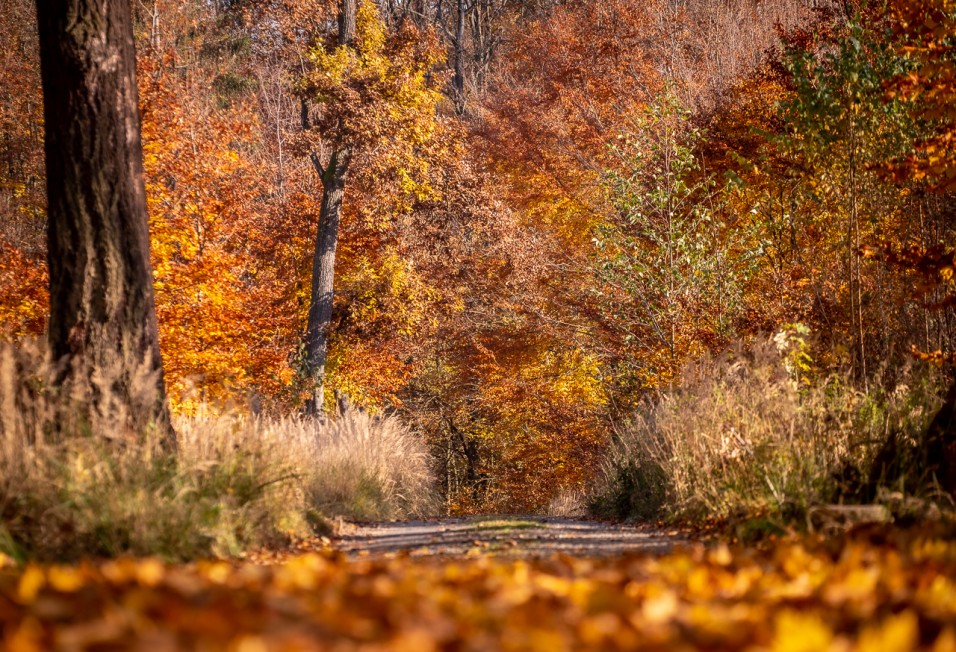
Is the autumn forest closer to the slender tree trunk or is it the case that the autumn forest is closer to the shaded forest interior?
the shaded forest interior

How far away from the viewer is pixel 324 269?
61.9ft

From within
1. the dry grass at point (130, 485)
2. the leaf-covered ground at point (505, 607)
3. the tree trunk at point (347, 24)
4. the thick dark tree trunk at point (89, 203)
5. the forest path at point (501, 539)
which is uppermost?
the tree trunk at point (347, 24)

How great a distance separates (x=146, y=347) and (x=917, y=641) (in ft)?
18.4

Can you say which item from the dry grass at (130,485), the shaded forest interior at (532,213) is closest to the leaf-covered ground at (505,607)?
the dry grass at (130,485)

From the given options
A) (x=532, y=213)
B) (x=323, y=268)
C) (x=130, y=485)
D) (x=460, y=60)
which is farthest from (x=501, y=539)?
(x=460, y=60)

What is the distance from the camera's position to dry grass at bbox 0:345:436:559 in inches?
205

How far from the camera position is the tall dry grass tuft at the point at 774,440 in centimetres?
645

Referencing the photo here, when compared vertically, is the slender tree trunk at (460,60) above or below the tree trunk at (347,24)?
above

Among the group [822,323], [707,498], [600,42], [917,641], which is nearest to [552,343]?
[600,42]

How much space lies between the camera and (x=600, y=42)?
26453mm

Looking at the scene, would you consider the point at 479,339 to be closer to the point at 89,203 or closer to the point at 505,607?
the point at 89,203

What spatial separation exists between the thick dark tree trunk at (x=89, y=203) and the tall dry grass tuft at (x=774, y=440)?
420cm

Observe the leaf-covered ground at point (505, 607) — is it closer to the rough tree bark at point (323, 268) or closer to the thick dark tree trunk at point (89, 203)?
the thick dark tree trunk at point (89, 203)

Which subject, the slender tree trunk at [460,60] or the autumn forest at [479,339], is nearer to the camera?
the autumn forest at [479,339]
